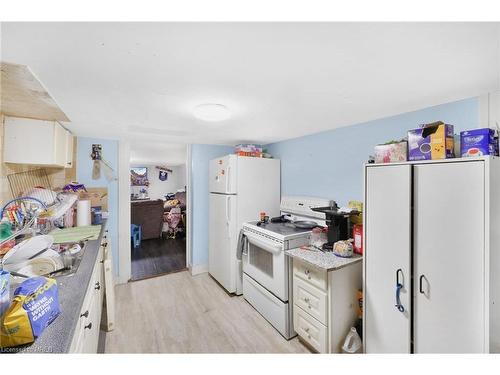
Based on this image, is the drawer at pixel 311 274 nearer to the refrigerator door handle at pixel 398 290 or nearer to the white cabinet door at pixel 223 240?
the refrigerator door handle at pixel 398 290

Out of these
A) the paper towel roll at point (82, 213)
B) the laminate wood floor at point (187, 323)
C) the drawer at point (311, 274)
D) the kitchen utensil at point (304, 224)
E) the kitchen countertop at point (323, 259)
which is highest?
the paper towel roll at point (82, 213)

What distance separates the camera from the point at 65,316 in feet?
2.96

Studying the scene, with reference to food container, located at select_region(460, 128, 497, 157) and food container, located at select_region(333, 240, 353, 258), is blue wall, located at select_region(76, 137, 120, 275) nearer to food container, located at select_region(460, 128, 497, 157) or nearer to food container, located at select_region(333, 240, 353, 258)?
food container, located at select_region(333, 240, 353, 258)

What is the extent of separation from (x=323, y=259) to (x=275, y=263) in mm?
556

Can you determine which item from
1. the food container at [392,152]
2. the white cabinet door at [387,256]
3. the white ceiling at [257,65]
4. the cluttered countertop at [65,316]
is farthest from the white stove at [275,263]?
the cluttered countertop at [65,316]

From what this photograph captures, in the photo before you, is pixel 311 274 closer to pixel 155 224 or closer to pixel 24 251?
pixel 24 251

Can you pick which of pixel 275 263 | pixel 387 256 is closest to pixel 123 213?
pixel 275 263

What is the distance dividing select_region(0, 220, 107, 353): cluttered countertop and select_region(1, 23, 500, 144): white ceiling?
1124mm

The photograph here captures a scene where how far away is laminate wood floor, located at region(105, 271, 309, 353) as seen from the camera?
1.95 m

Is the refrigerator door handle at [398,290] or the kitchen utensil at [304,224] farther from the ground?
the kitchen utensil at [304,224]

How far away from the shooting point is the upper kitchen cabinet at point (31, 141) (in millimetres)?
1812

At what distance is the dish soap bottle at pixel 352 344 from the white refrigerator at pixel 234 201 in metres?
1.40
